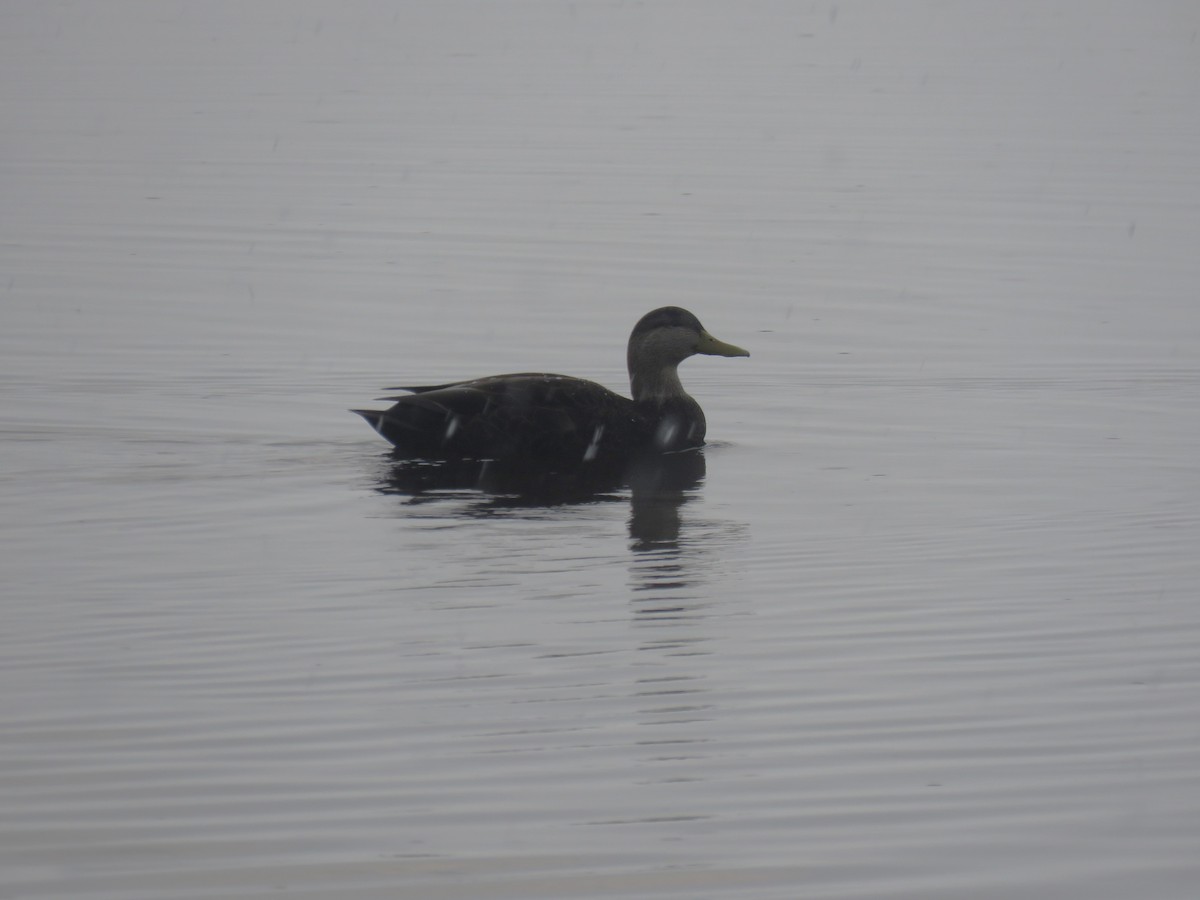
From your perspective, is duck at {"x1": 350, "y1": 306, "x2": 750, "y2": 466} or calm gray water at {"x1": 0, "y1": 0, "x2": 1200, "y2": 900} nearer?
calm gray water at {"x1": 0, "y1": 0, "x2": 1200, "y2": 900}

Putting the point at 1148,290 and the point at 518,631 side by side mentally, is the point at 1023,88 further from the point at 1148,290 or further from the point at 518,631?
the point at 518,631

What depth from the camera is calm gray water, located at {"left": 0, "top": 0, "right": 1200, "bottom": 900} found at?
16.9 ft

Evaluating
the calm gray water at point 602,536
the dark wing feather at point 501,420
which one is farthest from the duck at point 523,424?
the calm gray water at point 602,536

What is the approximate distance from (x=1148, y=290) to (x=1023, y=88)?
17.6 metres

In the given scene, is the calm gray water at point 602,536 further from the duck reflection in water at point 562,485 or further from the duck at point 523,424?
the duck at point 523,424

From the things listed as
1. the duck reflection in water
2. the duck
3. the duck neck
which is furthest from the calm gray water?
the duck neck

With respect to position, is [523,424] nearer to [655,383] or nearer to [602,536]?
[655,383]

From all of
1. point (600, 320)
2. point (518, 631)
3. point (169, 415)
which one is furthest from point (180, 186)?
point (518, 631)

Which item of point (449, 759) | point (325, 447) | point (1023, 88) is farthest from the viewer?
point (1023, 88)

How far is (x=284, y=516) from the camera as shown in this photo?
951cm

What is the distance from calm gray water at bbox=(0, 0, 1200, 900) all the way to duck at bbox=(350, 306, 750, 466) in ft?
0.85

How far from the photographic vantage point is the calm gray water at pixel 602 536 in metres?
5.15

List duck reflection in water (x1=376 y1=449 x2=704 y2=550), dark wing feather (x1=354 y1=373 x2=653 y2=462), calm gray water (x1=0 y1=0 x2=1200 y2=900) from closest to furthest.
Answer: calm gray water (x1=0 y1=0 x2=1200 y2=900) → duck reflection in water (x1=376 y1=449 x2=704 y2=550) → dark wing feather (x1=354 y1=373 x2=653 y2=462)

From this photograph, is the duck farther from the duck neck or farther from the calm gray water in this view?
the duck neck
